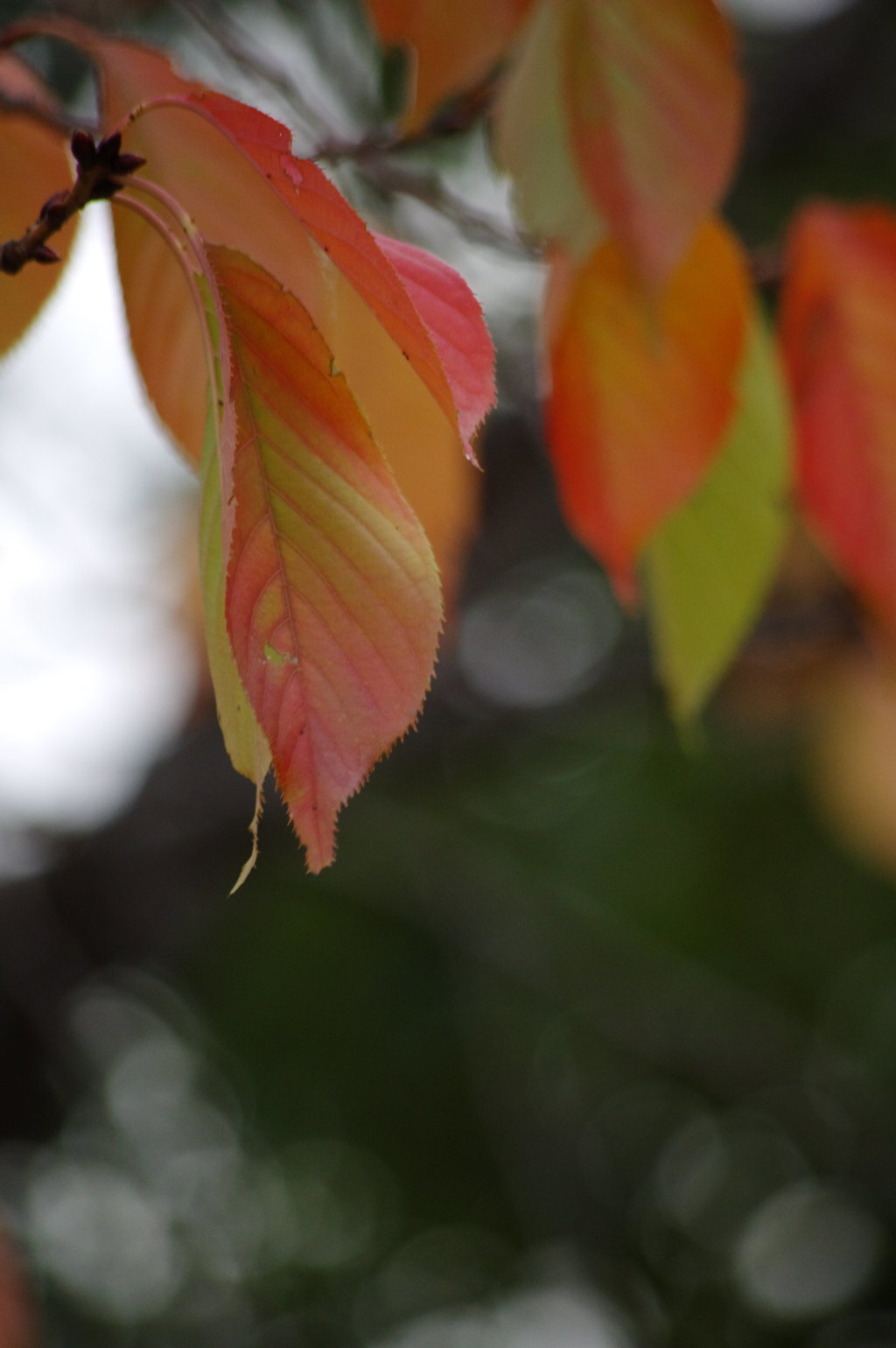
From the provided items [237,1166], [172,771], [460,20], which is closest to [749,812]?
[237,1166]

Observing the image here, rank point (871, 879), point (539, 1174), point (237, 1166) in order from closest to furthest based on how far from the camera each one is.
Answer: point (539, 1174), point (237, 1166), point (871, 879)

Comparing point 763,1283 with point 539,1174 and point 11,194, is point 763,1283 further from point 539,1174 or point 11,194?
point 11,194

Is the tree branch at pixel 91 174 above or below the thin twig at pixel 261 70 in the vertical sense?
above

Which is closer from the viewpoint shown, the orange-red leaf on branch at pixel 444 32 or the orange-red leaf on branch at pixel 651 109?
the orange-red leaf on branch at pixel 651 109

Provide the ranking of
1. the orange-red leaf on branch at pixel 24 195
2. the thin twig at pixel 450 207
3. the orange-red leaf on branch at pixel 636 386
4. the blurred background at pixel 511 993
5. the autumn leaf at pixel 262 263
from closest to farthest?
the autumn leaf at pixel 262 263, the orange-red leaf on branch at pixel 24 195, the orange-red leaf on branch at pixel 636 386, the thin twig at pixel 450 207, the blurred background at pixel 511 993

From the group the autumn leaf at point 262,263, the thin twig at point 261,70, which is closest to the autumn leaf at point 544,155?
the autumn leaf at point 262,263

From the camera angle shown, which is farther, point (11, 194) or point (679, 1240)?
point (679, 1240)

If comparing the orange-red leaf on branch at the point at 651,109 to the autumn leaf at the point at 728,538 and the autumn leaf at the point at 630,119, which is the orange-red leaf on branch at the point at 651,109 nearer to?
the autumn leaf at the point at 630,119
